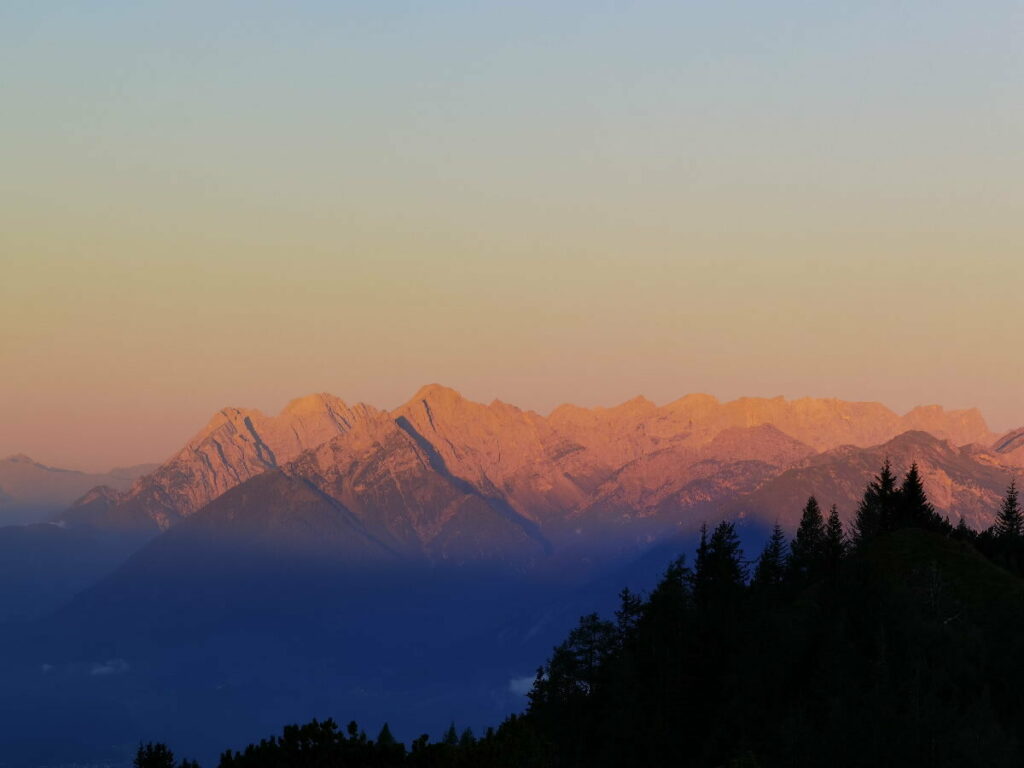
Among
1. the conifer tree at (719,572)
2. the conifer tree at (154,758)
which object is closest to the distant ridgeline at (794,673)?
the conifer tree at (154,758)

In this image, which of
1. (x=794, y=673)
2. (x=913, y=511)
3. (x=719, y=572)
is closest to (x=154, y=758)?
(x=794, y=673)

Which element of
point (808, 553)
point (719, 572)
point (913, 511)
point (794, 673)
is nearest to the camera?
point (794, 673)

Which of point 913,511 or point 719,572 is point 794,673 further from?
point 913,511

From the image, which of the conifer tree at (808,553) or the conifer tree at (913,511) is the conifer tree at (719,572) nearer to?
the conifer tree at (808,553)

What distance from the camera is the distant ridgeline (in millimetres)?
122625

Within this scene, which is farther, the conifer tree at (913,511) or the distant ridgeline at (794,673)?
the conifer tree at (913,511)

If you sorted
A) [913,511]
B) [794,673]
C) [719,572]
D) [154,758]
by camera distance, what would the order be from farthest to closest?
[913,511], [719,572], [794,673], [154,758]

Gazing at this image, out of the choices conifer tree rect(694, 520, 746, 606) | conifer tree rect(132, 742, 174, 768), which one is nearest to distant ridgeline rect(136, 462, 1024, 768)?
conifer tree rect(132, 742, 174, 768)

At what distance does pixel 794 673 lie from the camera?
155 m

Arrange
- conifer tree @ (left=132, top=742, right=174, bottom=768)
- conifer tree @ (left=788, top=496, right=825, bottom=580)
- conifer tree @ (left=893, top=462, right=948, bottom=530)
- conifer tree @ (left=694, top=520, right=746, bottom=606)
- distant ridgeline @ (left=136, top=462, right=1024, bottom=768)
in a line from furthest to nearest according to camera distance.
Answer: conifer tree @ (left=893, top=462, right=948, bottom=530)
conifer tree @ (left=694, top=520, right=746, bottom=606)
conifer tree @ (left=788, top=496, right=825, bottom=580)
distant ridgeline @ (left=136, top=462, right=1024, bottom=768)
conifer tree @ (left=132, top=742, right=174, bottom=768)

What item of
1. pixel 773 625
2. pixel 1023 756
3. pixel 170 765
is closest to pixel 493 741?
pixel 170 765

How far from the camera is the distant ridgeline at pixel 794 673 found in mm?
122625

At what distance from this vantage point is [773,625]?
163000mm

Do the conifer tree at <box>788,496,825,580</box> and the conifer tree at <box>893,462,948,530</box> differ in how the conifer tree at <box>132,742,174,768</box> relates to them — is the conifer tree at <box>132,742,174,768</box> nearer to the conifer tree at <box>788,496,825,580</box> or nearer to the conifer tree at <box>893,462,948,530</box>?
the conifer tree at <box>788,496,825,580</box>
